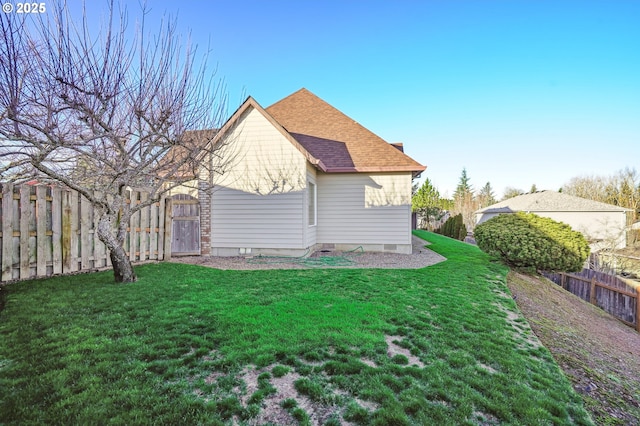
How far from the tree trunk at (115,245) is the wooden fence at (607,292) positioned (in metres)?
12.5

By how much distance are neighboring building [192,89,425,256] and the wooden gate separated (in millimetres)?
223

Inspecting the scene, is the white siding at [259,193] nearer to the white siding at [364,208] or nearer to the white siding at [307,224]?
the white siding at [307,224]

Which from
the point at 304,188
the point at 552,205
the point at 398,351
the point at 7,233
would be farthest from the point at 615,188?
the point at 7,233

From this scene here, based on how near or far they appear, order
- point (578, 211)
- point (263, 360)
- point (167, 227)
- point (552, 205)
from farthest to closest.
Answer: point (552, 205) → point (578, 211) → point (167, 227) → point (263, 360)

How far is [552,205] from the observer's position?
78.8 ft

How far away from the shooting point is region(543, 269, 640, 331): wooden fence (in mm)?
7758

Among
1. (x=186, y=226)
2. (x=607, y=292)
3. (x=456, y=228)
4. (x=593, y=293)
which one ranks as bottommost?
(x=593, y=293)

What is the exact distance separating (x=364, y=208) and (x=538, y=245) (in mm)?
5442

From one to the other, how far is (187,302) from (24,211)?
3.69 meters

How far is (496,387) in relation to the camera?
2467 mm

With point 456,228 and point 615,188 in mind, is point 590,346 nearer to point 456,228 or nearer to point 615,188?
point 456,228

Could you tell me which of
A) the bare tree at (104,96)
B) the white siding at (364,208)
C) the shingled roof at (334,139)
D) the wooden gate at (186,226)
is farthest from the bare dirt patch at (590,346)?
the wooden gate at (186,226)

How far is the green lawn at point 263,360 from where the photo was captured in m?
1.97

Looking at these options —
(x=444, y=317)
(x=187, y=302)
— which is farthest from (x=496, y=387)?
(x=187, y=302)
